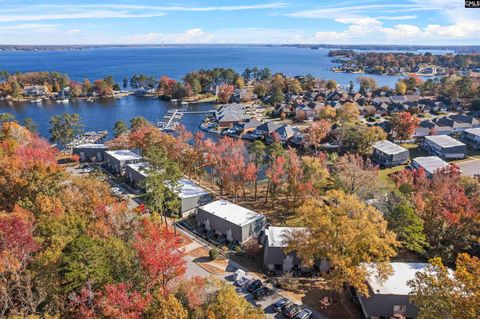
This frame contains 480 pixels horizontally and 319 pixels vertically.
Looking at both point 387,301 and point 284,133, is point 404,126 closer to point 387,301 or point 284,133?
point 284,133

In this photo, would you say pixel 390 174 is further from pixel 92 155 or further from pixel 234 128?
pixel 92 155

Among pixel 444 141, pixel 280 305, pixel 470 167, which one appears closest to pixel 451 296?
pixel 280 305

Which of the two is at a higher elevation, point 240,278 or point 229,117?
point 229,117

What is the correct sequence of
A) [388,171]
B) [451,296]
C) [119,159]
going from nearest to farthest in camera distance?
[451,296], [119,159], [388,171]

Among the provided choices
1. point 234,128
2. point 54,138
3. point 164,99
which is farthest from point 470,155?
point 164,99

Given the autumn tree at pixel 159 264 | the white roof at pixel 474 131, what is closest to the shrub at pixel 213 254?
the autumn tree at pixel 159 264

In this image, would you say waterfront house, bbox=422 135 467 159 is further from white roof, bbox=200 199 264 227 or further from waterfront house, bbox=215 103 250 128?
waterfront house, bbox=215 103 250 128
